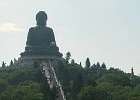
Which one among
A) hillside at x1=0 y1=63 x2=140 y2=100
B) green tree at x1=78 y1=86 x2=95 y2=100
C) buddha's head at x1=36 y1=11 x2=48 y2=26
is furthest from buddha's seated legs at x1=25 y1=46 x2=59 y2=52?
green tree at x1=78 y1=86 x2=95 y2=100

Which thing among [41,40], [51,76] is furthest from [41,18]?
[51,76]

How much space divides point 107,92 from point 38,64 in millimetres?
44370

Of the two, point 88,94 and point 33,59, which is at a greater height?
point 33,59

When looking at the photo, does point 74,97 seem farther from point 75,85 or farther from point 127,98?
point 127,98

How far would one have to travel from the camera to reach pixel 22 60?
489 feet

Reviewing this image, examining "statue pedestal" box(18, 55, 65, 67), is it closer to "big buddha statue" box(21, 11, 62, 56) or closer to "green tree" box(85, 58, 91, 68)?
"big buddha statue" box(21, 11, 62, 56)

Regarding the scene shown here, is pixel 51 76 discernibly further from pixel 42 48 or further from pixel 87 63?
pixel 87 63

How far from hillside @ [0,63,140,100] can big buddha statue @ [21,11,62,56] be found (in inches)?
541

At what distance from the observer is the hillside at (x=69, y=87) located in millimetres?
85125

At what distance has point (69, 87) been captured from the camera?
111 metres

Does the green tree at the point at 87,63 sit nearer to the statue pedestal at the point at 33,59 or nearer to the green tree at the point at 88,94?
the statue pedestal at the point at 33,59

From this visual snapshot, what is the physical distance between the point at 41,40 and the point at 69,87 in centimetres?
4196

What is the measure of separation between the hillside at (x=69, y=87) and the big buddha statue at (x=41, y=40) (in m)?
13.7

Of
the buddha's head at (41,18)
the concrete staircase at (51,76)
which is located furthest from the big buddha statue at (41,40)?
the concrete staircase at (51,76)
